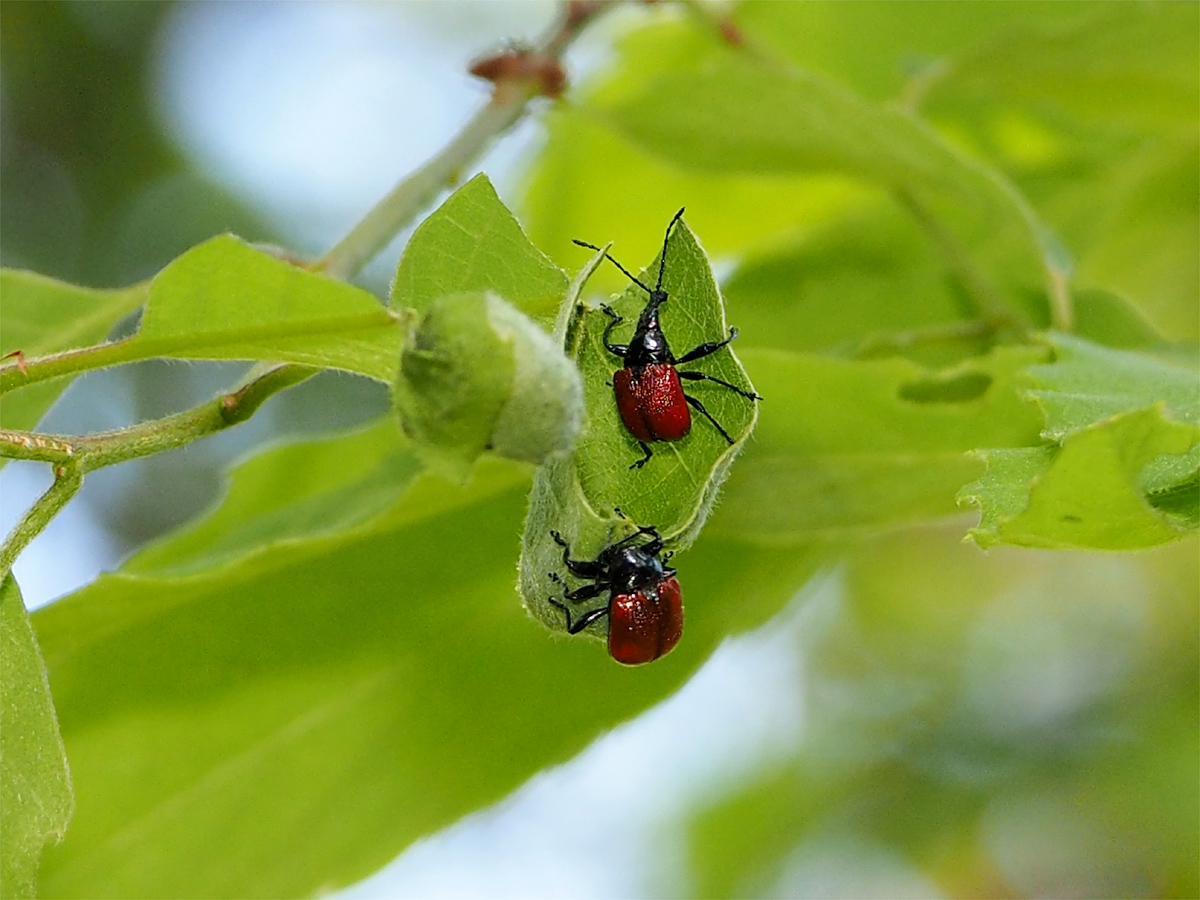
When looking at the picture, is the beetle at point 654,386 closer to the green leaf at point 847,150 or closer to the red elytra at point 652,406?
the red elytra at point 652,406

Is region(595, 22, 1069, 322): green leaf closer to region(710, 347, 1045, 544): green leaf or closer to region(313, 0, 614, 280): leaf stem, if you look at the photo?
region(313, 0, 614, 280): leaf stem

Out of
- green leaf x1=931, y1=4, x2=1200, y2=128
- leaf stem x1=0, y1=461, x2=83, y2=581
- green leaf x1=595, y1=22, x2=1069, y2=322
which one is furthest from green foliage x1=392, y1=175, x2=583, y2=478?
green leaf x1=931, y1=4, x2=1200, y2=128

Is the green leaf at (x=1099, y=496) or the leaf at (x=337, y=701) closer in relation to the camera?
the green leaf at (x=1099, y=496)

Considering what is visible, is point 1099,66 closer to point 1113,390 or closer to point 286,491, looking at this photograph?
point 1113,390

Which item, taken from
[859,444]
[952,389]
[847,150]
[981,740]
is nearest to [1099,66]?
[847,150]

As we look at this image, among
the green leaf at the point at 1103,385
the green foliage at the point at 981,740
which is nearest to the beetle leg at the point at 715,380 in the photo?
the green leaf at the point at 1103,385

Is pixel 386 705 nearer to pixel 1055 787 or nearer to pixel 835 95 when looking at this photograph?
pixel 835 95

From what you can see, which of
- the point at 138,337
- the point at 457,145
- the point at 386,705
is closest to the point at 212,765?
the point at 386,705

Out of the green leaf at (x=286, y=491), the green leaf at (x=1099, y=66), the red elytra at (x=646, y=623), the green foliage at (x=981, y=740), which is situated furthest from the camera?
the green foliage at (x=981, y=740)
